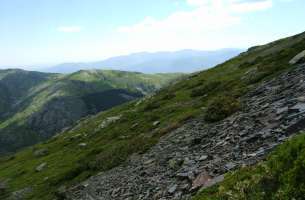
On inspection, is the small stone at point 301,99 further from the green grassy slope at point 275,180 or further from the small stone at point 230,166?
the green grassy slope at point 275,180

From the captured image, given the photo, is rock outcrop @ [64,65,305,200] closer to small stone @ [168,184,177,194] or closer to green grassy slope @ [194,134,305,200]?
small stone @ [168,184,177,194]

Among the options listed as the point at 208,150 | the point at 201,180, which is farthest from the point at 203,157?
the point at 201,180

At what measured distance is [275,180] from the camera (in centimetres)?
1191

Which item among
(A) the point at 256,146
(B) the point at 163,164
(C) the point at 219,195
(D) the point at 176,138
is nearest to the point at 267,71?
(D) the point at 176,138

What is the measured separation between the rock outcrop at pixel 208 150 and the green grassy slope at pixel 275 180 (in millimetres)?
3052

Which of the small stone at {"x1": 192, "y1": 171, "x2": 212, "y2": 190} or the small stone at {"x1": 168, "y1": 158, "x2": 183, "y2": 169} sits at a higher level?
the small stone at {"x1": 192, "y1": 171, "x2": 212, "y2": 190}

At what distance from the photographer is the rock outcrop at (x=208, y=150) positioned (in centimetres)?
1912

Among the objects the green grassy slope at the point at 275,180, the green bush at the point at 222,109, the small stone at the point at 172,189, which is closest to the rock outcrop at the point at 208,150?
the small stone at the point at 172,189

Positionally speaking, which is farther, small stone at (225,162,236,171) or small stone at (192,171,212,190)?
small stone at (192,171,212,190)

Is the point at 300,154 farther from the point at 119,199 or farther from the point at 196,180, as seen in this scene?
the point at 119,199

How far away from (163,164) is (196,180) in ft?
21.5

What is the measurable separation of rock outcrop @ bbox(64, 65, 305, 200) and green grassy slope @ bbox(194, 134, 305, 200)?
305 cm

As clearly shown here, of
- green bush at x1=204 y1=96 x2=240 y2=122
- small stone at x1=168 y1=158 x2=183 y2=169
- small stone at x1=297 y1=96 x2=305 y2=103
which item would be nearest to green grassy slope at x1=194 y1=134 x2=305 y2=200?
small stone at x1=168 y1=158 x2=183 y2=169

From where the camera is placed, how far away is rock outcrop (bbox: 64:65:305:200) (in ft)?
62.7
